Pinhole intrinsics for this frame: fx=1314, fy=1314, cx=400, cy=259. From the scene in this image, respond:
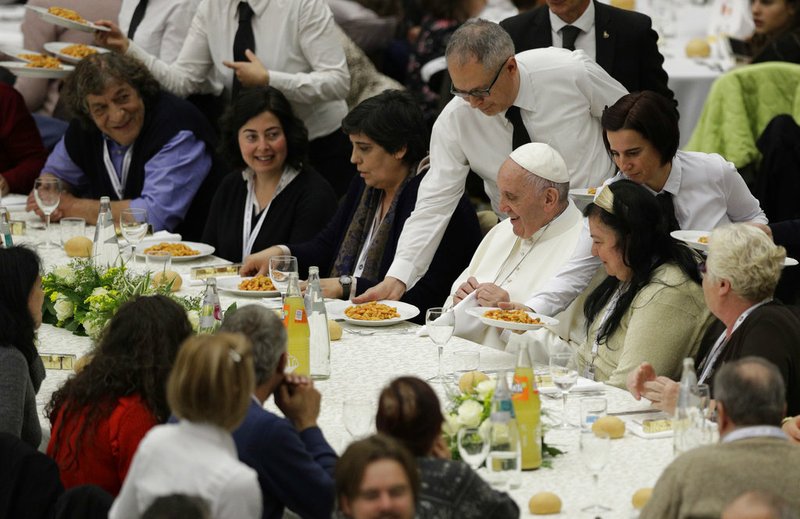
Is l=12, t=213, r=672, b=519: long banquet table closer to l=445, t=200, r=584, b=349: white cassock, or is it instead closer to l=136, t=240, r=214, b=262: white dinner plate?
l=445, t=200, r=584, b=349: white cassock

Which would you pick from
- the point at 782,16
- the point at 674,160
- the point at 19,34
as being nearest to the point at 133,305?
the point at 674,160

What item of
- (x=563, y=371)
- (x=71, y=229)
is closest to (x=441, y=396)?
(x=563, y=371)

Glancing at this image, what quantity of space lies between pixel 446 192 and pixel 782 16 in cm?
293

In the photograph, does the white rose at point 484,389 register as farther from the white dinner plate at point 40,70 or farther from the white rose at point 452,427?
the white dinner plate at point 40,70

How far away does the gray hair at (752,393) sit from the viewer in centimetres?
260

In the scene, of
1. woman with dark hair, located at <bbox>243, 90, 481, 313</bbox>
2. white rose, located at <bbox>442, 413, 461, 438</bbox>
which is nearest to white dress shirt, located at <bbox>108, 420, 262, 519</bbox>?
white rose, located at <bbox>442, 413, 461, 438</bbox>

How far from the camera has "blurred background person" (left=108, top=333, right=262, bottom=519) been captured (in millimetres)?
2443

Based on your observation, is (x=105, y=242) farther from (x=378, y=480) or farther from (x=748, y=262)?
(x=378, y=480)

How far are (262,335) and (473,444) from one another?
520mm

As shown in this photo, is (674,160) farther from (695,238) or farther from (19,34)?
(19,34)

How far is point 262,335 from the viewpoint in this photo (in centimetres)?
289

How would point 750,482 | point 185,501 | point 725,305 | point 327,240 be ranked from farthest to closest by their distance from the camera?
point 327,240
point 725,305
point 750,482
point 185,501

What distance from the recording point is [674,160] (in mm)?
4406

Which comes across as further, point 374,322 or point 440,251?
point 440,251
